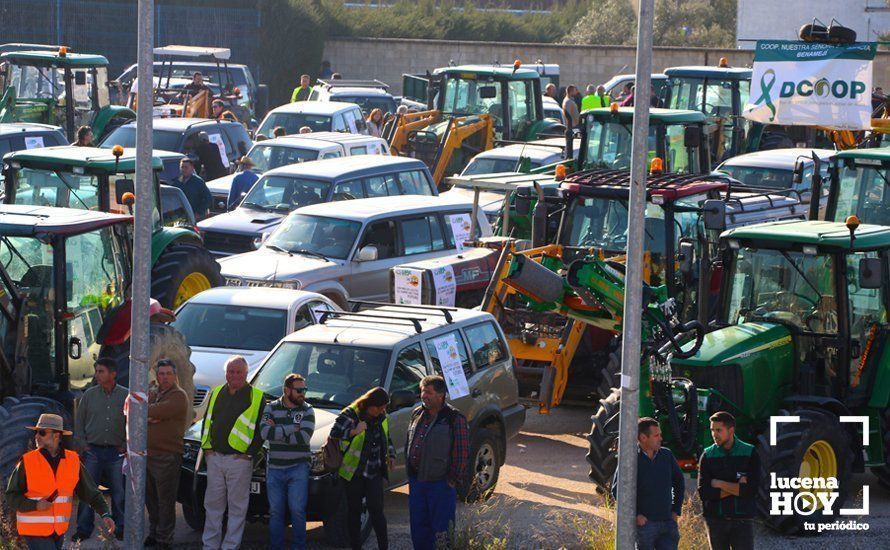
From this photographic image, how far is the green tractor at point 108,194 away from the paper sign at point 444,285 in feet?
8.04

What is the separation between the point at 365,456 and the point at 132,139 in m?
15.2

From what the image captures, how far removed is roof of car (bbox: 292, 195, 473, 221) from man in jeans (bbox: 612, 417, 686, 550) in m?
8.80

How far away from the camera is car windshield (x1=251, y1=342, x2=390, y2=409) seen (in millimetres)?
12688

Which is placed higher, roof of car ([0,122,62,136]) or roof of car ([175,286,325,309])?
roof of car ([0,122,62,136])

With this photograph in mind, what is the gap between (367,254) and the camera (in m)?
18.6

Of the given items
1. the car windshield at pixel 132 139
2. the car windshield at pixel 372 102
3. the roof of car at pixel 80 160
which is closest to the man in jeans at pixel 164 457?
the roof of car at pixel 80 160

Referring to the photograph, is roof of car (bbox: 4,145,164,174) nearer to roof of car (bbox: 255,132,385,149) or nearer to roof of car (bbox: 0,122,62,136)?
roof of car (bbox: 0,122,62,136)

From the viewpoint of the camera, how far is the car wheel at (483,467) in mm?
13133

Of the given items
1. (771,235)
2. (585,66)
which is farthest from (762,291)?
(585,66)

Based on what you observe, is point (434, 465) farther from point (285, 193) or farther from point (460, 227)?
point (285, 193)

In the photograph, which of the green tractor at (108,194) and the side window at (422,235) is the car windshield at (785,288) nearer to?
the green tractor at (108,194)

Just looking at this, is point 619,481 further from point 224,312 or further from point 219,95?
point 219,95

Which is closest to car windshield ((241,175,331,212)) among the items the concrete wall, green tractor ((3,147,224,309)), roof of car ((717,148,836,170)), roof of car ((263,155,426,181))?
roof of car ((263,155,426,181))

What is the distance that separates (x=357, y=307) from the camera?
14852 mm
